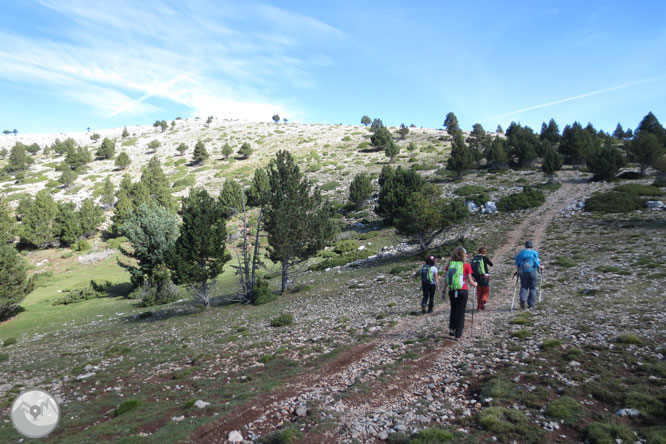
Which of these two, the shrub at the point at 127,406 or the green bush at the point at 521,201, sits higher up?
the green bush at the point at 521,201

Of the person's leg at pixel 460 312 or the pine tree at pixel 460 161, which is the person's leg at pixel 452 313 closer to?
the person's leg at pixel 460 312

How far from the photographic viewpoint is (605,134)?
87125 mm

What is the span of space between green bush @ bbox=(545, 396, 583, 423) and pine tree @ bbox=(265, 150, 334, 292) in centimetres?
2052

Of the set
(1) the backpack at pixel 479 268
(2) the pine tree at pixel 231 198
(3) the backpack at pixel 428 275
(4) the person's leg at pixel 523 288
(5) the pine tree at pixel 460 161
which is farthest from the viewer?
(2) the pine tree at pixel 231 198

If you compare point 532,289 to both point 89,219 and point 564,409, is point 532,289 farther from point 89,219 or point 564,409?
point 89,219

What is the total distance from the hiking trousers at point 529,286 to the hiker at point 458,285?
4094 mm

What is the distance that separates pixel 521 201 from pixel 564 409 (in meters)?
43.3

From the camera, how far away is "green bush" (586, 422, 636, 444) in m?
5.10

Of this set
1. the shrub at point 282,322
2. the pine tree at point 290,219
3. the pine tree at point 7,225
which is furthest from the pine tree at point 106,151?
the shrub at point 282,322

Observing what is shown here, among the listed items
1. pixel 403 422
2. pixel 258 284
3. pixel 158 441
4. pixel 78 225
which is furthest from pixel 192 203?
pixel 78 225

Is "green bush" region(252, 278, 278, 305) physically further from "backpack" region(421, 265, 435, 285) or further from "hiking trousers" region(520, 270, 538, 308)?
"hiking trousers" region(520, 270, 538, 308)

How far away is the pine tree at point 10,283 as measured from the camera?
2769 cm

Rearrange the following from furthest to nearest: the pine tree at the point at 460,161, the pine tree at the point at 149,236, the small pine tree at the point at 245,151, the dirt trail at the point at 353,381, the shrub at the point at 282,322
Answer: the small pine tree at the point at 245,151
the pine tree at the point at 460,161
the pine tree at the point at 149,236
the shrub at the point at 282,322
the dirt trail at the point at 353,381

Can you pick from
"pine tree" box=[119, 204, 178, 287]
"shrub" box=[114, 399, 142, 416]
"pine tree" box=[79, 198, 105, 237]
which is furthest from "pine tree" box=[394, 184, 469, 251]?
"pine tree" box=[79, 198, 105, 237]
